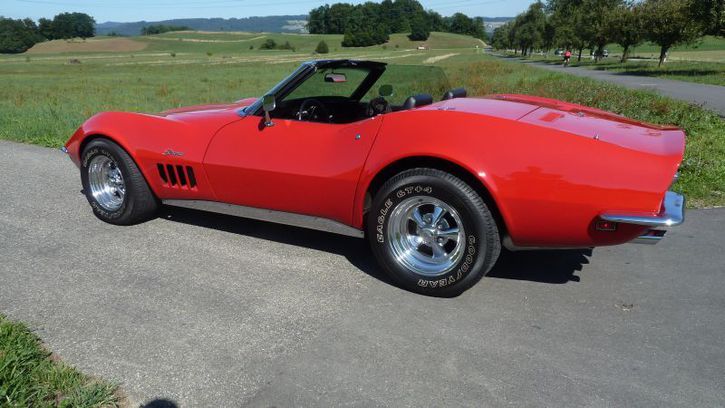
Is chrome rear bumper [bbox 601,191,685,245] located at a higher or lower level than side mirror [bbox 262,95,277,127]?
lower

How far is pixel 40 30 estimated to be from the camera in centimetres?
12056

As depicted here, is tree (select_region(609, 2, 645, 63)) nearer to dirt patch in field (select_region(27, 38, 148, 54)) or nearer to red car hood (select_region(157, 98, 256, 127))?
red car hood (select_region(157, 98, 256, 127))

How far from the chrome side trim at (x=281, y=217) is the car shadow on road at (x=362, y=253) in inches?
12.8

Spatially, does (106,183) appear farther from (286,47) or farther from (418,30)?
(418,30)

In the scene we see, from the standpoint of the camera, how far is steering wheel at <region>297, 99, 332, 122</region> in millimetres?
3506

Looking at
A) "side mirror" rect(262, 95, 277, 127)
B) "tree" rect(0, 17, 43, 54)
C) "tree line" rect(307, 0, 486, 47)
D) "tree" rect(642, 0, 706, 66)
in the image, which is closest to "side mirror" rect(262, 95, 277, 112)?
"side mirror" rect(262, 95, 277, 127)

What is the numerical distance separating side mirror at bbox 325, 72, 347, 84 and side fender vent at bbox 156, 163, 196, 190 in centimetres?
115

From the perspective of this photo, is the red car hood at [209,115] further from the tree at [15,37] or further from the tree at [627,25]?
the tree at [15,37]

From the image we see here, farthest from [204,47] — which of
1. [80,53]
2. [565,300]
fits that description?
[565,300]

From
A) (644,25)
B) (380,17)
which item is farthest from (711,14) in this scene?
(380,17)

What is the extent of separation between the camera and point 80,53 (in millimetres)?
83000

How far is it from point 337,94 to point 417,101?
80cm

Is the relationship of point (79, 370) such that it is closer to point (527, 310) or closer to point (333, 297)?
point (333, 297)

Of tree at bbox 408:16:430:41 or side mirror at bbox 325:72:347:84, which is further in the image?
tree at bbox 408:16:430:41
